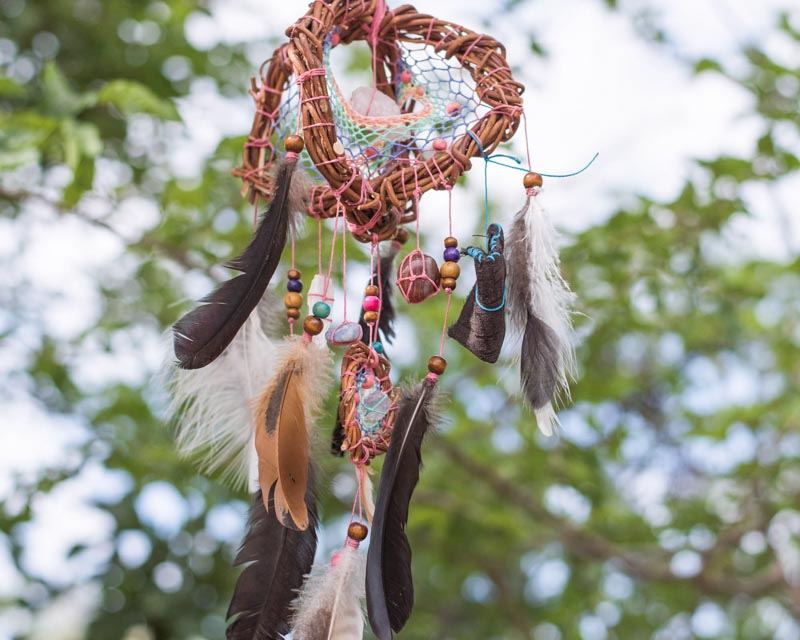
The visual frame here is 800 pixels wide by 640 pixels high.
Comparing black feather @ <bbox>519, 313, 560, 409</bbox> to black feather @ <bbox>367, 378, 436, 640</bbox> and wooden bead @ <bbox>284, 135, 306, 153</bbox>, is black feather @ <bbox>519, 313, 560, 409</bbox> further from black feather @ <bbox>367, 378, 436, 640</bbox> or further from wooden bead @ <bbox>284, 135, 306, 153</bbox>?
wooden bead @ <bbox>284, 135, 306, 153</bbox>

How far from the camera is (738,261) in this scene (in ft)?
8.48

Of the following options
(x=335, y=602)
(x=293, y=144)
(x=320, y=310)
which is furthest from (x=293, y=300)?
(x=335, y=602)

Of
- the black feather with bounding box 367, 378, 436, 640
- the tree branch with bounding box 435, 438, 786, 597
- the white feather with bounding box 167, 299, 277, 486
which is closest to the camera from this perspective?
the black feather with bounding box 367, 378, 436, 640

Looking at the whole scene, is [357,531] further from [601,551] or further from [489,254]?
[601,551]

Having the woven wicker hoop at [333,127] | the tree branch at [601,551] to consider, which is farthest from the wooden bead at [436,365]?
the tree branch at [601,551]

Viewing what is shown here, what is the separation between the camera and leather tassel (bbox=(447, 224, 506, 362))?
2.10ft

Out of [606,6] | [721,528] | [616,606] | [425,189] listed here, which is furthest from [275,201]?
[616,606]

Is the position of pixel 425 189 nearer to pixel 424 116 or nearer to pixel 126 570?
pixel 424 116

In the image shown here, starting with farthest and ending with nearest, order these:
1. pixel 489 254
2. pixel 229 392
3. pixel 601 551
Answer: pixel 601 551 → pixel 229 392 → pixel 489 254

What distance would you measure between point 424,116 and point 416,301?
0.16 metres

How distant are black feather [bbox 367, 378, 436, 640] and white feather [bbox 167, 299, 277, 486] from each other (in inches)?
6.2

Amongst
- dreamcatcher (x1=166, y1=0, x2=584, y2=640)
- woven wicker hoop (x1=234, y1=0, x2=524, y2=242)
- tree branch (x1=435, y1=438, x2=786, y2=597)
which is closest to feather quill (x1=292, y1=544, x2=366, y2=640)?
dreamcatcher (x1=166, y1=0, x2=584, y2=640)

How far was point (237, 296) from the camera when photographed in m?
0.66

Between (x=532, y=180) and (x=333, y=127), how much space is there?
0.53 ft
